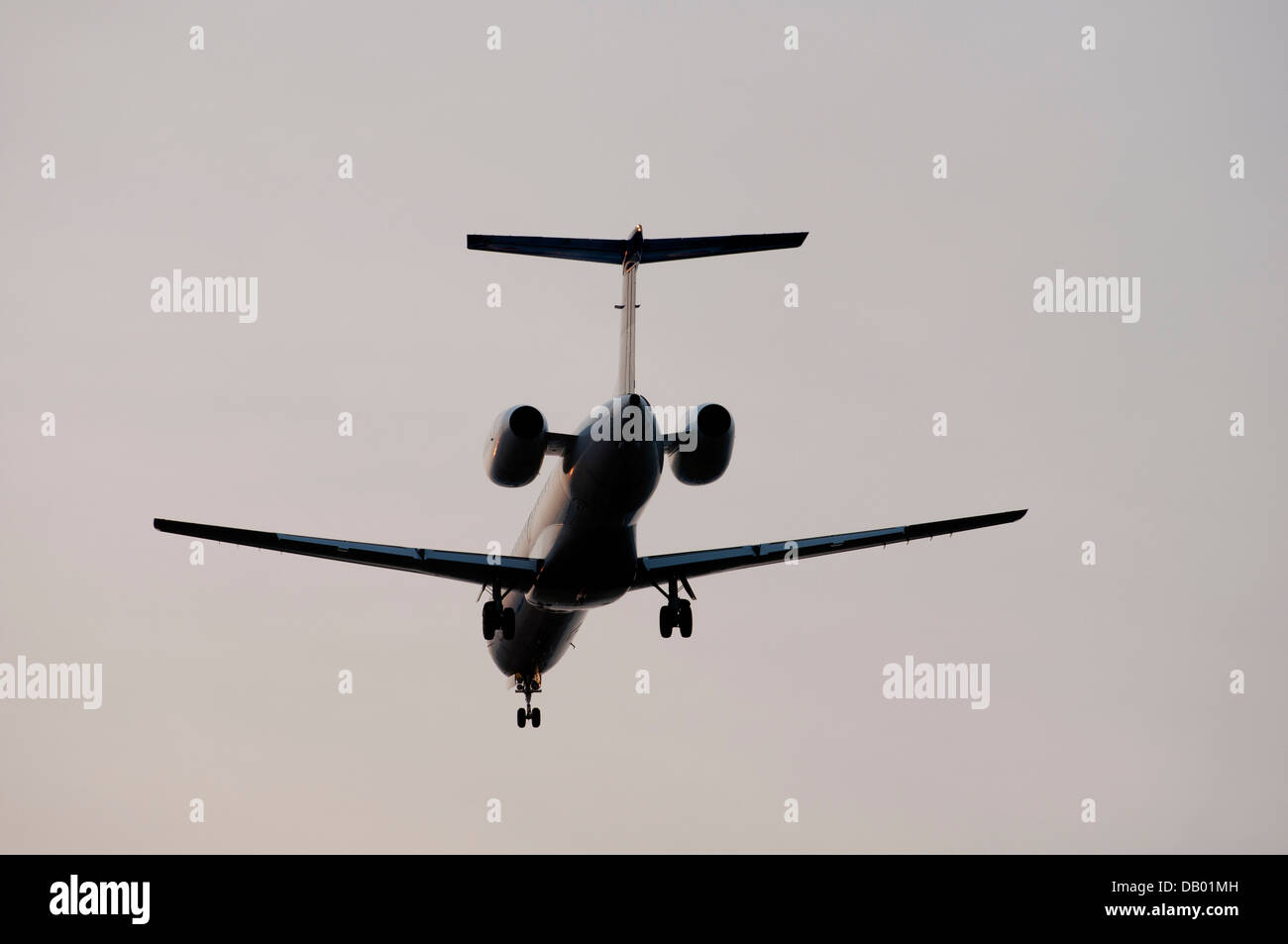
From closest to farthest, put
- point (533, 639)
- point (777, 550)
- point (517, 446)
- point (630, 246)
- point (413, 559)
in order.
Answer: point (517, 446)
point (630, 246)
point (413, 559)
point (777, 550)
point (533, 639)

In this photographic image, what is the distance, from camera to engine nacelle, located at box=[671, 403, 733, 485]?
32719 mm

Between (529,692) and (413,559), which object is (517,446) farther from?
(529,692)

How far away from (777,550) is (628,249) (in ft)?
25.0

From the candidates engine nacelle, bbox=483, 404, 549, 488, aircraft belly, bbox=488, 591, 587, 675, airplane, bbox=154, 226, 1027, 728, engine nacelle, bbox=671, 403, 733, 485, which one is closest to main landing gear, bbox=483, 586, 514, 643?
airplane, bbox=154, 226, 1027, 728

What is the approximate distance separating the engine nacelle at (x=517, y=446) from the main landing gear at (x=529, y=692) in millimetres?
14749

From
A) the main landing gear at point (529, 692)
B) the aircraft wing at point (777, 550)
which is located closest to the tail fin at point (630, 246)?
the aircraft wing at point (777, 550)

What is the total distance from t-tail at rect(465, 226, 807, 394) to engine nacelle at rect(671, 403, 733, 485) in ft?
8.27

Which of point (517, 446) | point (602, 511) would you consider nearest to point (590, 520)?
point (602, 511)

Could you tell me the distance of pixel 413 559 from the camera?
119ft
